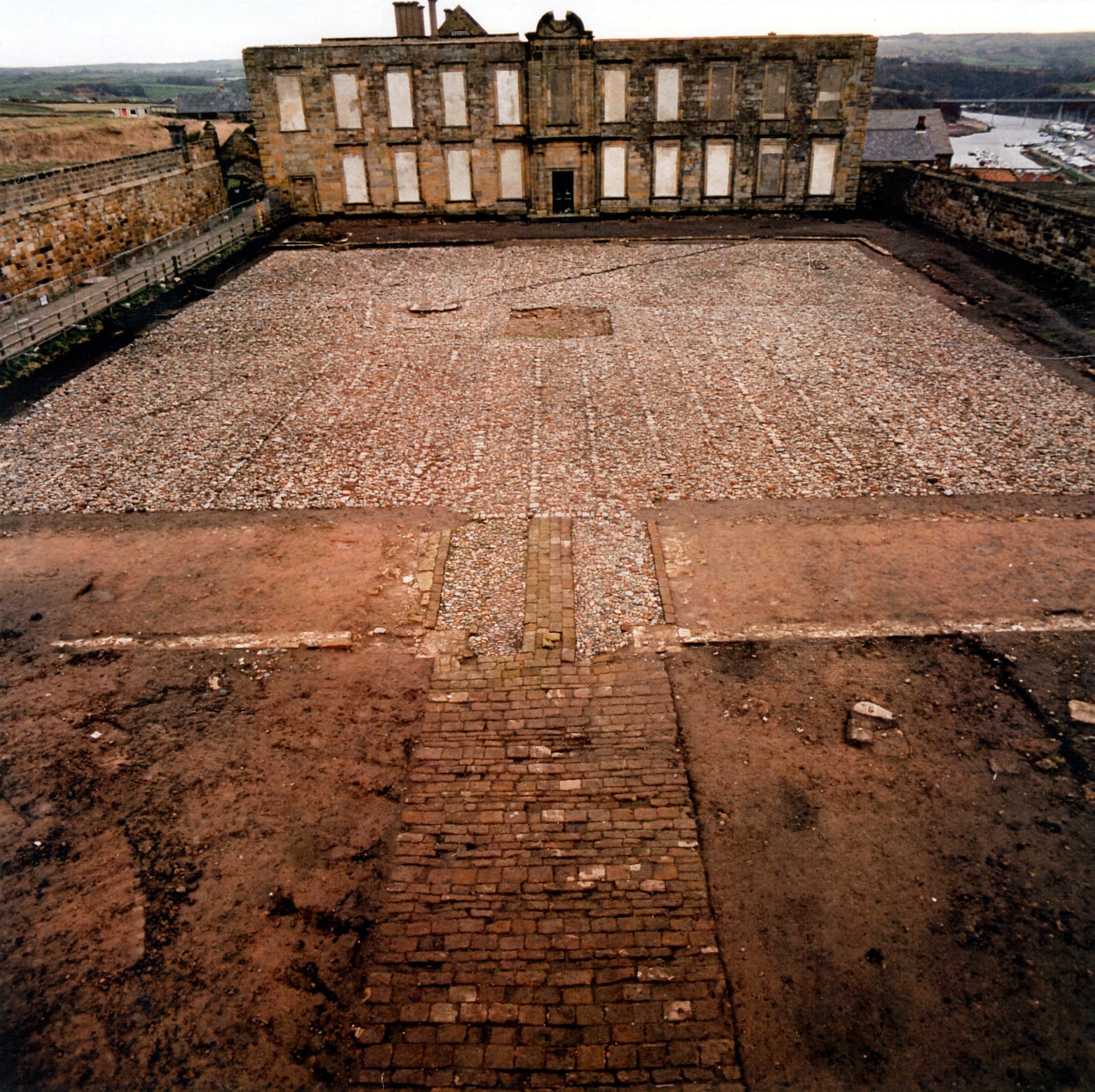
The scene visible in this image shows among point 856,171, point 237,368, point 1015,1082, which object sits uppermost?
point 856,171

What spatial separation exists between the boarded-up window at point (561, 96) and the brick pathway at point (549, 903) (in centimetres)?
2603

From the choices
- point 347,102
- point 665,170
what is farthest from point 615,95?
point 347,102

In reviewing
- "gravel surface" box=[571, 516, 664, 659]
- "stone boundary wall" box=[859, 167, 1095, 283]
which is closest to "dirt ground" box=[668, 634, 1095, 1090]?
"gravel surface" box=[571, 516, 664, 659]

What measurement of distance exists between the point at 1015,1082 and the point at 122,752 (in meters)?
7.29

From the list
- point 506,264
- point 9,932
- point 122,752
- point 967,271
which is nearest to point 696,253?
point 506,264

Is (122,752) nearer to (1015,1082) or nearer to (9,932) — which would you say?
(9,932)

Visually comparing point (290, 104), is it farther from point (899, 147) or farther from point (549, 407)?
point (899, 147)

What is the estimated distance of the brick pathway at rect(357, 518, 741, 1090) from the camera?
4.97 meters

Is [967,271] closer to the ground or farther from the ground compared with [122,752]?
farther from the ground

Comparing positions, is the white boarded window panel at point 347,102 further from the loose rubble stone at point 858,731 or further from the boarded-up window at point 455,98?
the loose rubble stone at point 858,731

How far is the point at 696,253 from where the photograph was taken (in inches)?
960

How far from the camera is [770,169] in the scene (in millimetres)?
28938

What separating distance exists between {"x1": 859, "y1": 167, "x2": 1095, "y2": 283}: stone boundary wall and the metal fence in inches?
878

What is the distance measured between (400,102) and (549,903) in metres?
29.7
